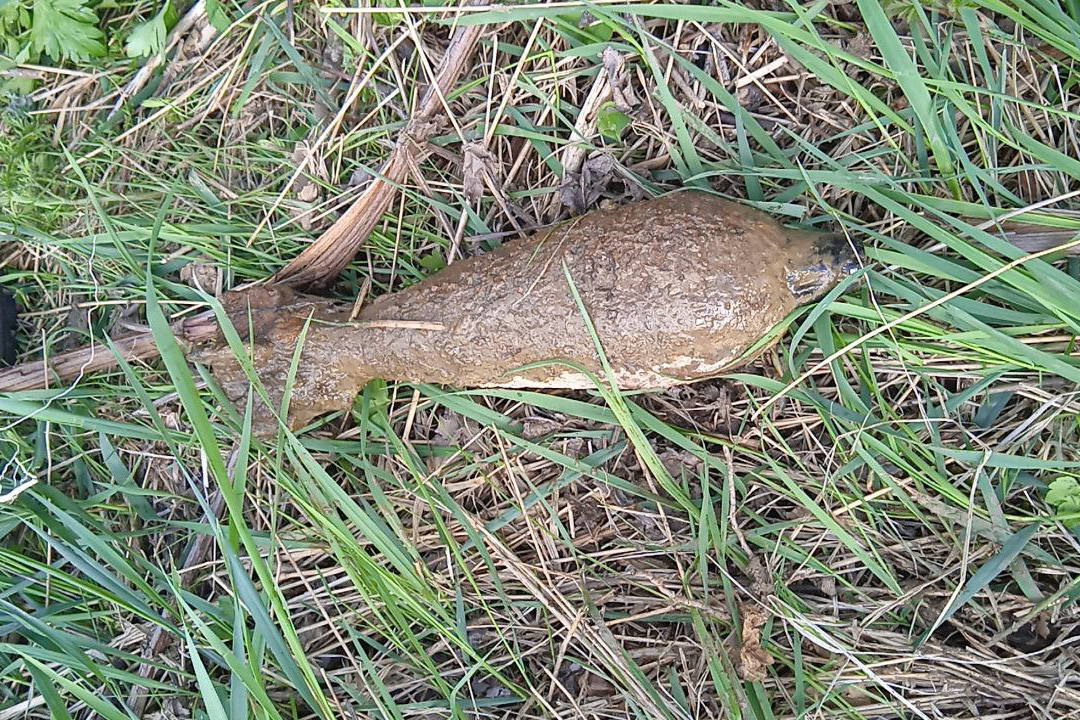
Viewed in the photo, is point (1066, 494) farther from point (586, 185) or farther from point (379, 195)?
point (379, 195)

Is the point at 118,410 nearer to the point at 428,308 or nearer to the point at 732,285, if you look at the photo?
the point at 428,308

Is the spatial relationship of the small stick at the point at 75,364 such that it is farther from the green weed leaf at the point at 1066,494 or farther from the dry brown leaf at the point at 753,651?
the green weed leaf at the point at 1066,494

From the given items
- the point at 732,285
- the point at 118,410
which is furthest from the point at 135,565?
the point at 732,285

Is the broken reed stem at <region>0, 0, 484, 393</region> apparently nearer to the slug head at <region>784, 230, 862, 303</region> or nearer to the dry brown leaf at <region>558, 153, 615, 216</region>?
the dry brown leaf at <region>558, 153, 615, 216</region>

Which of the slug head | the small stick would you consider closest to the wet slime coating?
the slug head

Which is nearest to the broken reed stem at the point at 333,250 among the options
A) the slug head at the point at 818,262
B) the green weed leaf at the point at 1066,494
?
the slug head at the point at 818,262

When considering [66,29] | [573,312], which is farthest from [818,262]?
[66,29]
